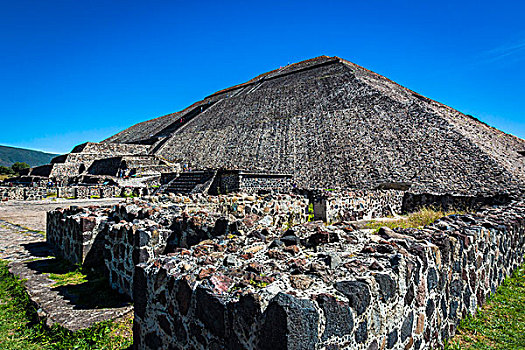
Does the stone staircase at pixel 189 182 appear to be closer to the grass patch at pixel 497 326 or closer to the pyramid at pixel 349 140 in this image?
the pyramid at pixel 349 140

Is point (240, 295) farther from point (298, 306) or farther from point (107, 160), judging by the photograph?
point (107, 160)

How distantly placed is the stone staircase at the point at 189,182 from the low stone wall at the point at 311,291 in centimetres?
1648

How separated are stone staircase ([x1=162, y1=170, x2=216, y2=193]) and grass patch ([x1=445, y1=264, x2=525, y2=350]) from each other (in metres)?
16.4

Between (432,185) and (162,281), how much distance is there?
21.1m

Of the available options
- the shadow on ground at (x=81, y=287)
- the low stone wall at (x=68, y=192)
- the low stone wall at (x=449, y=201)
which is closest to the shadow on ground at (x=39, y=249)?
the shadow on ground at (x=81, y=287)

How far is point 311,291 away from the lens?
7.27ft

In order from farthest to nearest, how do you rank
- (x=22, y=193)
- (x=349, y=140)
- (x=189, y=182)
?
(x=349, y=140)
(x=189, y=182)
(x=22, y=193)

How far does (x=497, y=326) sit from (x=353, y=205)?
8454mm

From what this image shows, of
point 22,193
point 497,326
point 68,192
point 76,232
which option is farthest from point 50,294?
A: point 68,192

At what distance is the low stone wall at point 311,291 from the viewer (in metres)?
2.03

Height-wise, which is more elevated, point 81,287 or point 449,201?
point 449,201

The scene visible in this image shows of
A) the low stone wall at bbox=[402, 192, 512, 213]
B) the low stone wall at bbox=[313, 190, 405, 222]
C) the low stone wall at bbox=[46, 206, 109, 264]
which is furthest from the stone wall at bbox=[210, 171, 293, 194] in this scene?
the low stone wall at bbox=[46, 206, 109, 264]

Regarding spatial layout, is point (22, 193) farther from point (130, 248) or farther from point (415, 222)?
point (415, 222)

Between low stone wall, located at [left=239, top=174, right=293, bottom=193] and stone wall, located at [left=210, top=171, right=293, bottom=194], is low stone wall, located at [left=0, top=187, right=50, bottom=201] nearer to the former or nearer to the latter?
stone wall, located at [left=210, top=171, right=293, bottom=194]
